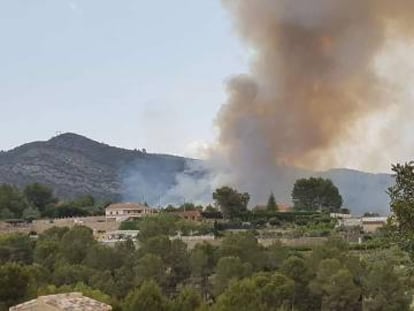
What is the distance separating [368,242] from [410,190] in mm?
29502

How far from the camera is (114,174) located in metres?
120

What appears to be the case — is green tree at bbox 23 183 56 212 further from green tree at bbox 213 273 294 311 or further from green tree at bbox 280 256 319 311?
green tree at bbox 213 273 294 311

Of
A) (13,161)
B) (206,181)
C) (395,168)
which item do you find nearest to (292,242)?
(395,168)

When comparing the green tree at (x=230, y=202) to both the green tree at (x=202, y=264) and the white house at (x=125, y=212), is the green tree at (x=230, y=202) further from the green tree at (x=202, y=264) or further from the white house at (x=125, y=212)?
the green tree at (x=202, y=264)

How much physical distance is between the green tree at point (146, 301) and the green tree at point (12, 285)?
2.88 metres

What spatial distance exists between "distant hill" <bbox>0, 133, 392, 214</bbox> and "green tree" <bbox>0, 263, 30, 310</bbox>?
6807 centimetres

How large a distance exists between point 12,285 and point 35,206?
1582 inches

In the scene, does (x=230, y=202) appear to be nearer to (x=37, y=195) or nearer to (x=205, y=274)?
(x=37, y=195)

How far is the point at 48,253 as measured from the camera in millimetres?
31250

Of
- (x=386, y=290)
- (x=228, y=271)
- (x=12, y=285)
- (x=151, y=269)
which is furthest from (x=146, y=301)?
(x=386, y=290)

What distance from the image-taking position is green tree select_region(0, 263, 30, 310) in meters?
18.5

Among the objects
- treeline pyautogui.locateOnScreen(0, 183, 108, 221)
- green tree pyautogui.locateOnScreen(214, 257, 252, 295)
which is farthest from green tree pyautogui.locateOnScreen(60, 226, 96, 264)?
treeline pyautogui.locateOnScreen(0, 183, 108, 221)

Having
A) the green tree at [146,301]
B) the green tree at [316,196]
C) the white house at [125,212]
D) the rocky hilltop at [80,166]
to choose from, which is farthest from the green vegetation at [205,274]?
the rocky hilltop at [80,166]

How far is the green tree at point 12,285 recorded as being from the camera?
18547 millimetres
